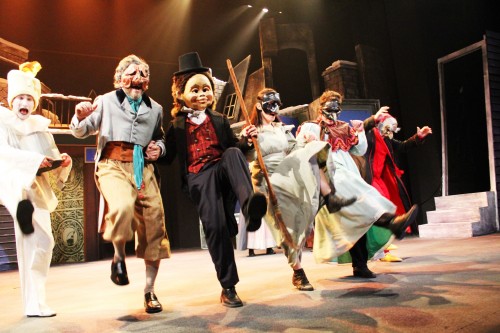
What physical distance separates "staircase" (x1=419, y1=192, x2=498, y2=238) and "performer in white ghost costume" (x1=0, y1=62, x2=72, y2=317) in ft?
19.0

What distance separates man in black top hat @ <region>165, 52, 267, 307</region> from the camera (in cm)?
256

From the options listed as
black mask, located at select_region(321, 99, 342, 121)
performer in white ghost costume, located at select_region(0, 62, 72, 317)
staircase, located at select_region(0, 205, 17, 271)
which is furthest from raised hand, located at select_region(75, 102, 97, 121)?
staircase, located at select_region(0, 205, 17, 271)

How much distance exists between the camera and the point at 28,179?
272cm

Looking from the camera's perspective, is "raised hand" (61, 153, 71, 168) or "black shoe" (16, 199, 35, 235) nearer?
"black shoe" (16, 199, 35, 235)

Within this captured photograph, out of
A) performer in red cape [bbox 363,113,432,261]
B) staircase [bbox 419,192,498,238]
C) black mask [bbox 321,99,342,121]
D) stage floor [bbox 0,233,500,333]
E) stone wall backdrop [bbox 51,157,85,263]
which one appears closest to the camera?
stage floor [bbox 0,233,500,333]

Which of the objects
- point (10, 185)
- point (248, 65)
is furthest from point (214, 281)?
point (248, 65)

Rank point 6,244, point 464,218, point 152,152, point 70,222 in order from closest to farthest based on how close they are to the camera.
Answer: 1. point 152,152
2. point 464,218
3. point 6,244
4. point 70,222

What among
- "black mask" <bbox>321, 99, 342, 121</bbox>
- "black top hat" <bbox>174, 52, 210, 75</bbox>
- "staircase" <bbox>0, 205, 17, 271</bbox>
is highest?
"black top hat" <bbox>174, 52, 210, 75</bbox>

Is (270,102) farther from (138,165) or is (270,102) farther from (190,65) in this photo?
(138,165)

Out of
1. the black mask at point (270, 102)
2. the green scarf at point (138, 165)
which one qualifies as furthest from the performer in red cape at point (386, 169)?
the green scarf at point (138, 165)

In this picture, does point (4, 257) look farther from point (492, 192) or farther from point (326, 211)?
point (492, 192)

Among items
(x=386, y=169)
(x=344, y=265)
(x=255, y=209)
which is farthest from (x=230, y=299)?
(x=386, y=169)

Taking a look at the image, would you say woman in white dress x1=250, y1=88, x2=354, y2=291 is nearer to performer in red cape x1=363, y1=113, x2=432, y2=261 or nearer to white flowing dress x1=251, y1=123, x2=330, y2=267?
white flowing dress x1=251, y1=123, x2=330, y2=267

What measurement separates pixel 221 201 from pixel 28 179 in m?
1.27
